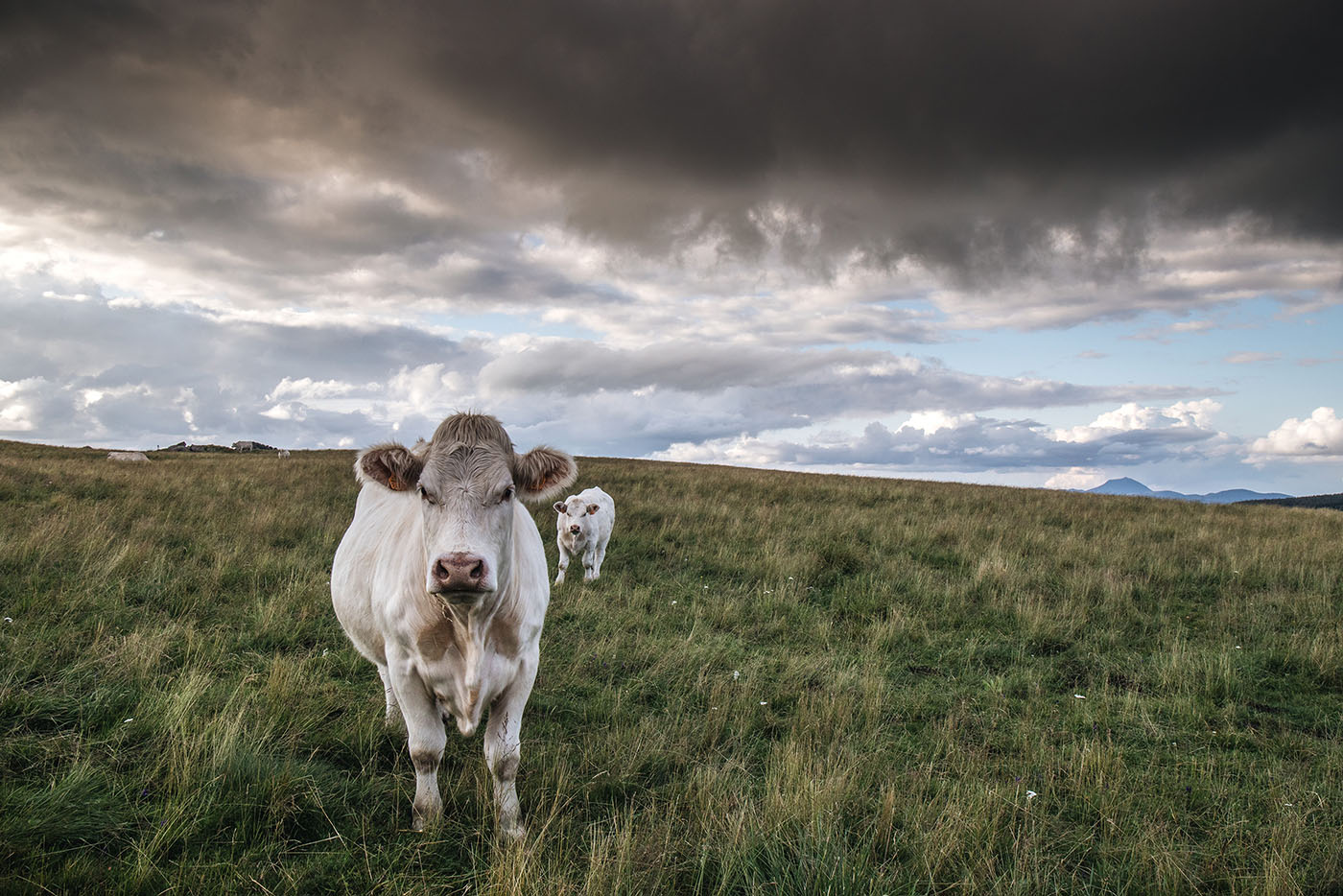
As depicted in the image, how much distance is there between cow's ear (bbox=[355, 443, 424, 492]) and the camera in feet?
12.8

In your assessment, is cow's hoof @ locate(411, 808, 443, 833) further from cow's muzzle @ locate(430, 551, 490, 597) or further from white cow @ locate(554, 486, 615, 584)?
white cow @ locate(554, 486, 615, 584)

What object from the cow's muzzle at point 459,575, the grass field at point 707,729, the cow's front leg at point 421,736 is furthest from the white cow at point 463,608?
the grass field at point 707,729

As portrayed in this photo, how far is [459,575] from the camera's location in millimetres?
3184

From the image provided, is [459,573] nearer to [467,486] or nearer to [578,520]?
[467,486]

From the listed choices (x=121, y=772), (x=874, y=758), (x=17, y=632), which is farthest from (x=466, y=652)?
(x=17, y=632)

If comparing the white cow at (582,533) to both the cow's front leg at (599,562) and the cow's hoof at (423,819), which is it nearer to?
the cow's front leg at (599,562)

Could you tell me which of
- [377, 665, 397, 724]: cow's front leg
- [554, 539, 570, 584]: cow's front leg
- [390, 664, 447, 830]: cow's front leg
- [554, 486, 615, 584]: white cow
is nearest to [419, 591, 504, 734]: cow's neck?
[390, 664, 447, 830]: cow's front leg

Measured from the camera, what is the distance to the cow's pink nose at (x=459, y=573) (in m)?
3.18

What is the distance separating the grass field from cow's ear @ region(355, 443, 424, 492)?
5.59ft

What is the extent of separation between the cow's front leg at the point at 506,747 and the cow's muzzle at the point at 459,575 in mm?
1137

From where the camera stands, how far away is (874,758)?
480 centimetres

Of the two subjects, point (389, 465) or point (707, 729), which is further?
point (707, 729)

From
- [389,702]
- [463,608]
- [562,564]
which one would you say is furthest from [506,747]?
[562,564]

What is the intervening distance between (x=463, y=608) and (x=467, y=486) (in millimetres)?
685
